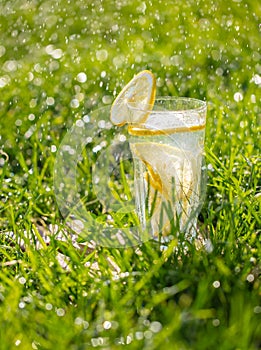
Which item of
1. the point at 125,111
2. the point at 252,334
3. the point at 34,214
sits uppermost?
the point at 125,111

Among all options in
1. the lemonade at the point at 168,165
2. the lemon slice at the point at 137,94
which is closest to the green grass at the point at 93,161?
the lemonade at the point at 168,165

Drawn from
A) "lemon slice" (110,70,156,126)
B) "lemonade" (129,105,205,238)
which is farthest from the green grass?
"lemon slice" (110,70,156,126)

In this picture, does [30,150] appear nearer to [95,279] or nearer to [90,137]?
[90,137]

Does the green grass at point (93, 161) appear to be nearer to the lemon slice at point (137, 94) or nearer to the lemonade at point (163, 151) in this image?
the lemonade at point (163, 151)

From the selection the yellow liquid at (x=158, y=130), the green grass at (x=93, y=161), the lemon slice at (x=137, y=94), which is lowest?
the green grass at (x=93, y=161)

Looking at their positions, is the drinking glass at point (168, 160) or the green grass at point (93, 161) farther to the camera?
the drinking glass at point (168, 160)

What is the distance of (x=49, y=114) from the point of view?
184 centimetres

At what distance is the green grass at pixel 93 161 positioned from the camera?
0.89 m

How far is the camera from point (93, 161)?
5.25 feet

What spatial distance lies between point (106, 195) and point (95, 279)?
43cm

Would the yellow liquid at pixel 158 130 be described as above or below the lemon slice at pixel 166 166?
above

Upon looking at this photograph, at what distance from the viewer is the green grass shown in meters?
0.89

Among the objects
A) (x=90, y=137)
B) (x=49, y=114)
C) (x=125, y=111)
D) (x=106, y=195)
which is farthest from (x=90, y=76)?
(x=125, y=111)

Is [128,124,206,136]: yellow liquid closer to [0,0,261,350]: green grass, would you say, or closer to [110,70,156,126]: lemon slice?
[110,70,156,126]: lemon slice
